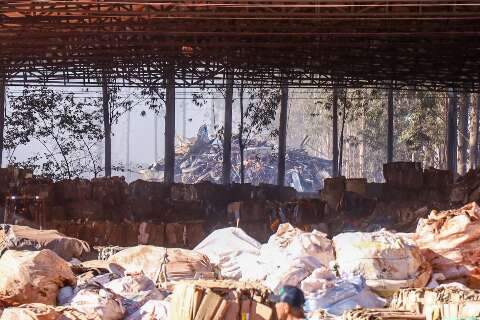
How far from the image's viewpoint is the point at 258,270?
33.0 feet

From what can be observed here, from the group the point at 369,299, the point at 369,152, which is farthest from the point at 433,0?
the point at 369,152

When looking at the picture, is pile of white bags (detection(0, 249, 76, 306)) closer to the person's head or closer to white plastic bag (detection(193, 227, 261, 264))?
white plastic bag (detection(193, 227, 261, 264))

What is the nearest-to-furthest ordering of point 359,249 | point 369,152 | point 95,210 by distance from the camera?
point 359,249 < point 95,210 < point 369,152

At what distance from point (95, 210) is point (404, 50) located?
855 cm

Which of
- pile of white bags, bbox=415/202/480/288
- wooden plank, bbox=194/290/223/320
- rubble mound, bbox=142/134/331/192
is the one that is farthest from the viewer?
rubble mound, bbox=142/134/331/192

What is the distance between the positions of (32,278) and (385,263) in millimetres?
3366

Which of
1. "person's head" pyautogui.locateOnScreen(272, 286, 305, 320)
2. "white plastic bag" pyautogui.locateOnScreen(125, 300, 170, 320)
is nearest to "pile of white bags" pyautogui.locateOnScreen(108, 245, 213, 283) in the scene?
"white plastic bag" pyautogui.locateOnScreen(125, 300, 170, 320)

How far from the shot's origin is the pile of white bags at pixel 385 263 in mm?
9469

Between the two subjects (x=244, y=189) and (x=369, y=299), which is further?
(x=244, y=189)

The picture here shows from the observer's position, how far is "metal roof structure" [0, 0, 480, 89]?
54.7 ft

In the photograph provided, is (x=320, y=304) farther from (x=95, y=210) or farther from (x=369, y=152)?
(x=369, y=152)

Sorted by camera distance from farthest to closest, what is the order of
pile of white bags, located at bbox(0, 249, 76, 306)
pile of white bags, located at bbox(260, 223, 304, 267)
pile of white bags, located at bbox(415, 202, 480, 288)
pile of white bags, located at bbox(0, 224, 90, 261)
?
pile of white bags, located at bbox(0, 224, 90, 261), pile of white bags, located at bbox(415, 202, 480, 288), pile of white bags, located at bbox(260, 223, 304, 267), pile of white bags, located at bbox(0, 249, 76, 306)

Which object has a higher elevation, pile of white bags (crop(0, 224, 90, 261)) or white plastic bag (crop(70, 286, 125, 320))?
pile of white bags (crop(0, 224, 90, 261))

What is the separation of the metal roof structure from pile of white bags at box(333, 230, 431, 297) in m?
5.69
